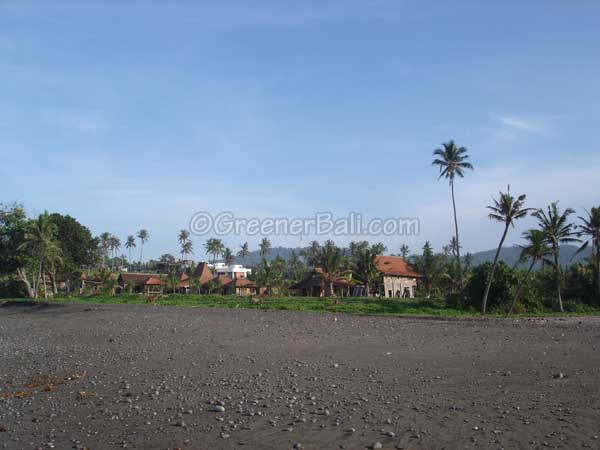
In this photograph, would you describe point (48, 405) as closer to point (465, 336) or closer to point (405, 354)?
point (405, 354)

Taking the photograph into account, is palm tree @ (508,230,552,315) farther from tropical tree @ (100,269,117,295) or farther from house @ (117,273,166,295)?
house @ (117,273,166,295)

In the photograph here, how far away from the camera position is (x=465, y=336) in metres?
17.3

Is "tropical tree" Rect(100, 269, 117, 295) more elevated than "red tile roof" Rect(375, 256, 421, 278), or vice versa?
"red tile roof" Rect(375, 256, 421, 278)

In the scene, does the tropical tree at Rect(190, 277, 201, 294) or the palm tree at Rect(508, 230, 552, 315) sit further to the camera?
the tropical tree at Rect(190, 277, 201, 294)

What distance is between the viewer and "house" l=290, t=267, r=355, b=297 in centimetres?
6056

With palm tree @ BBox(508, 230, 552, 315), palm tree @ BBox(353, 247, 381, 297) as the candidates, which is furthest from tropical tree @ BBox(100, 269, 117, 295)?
palm tree @ BBox(508, 230, 552, 315)

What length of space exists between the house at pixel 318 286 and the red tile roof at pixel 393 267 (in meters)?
4.90

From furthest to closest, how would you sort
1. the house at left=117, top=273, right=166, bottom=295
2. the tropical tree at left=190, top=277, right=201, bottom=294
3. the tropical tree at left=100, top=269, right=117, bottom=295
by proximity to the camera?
the house at left=117, top=273, right=166, bottom=295, the tropical tree at left=190, top=277, right=201, bottom=294, the tropical tree at left=100, top=269, right=117, bottom=295

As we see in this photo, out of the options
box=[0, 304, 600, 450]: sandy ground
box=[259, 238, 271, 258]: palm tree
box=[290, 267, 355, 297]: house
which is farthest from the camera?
box=[259, 238, 271, 258]: palm tree

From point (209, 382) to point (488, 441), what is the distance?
18.3ft

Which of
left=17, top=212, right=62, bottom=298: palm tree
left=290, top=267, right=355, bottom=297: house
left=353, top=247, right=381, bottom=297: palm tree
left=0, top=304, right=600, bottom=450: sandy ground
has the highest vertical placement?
left=17, top=212, right=62, bottom=298: palm tree

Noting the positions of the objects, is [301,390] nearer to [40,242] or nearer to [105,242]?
[40,242]

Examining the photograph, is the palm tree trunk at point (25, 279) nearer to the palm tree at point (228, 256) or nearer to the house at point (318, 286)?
the house at point (318, 286)

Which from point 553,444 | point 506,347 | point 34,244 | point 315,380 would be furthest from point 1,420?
point 34,244
